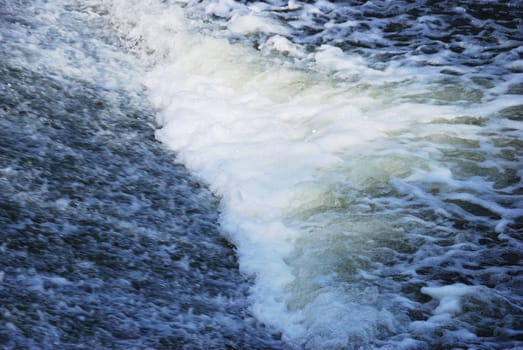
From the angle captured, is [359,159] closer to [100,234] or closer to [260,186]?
[260,186]

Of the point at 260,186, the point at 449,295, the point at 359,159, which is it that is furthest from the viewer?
the point at 359,159

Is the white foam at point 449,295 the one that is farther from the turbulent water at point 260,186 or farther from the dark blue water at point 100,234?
the dark blue water at point 100,234

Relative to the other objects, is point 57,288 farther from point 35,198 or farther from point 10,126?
point 10,126

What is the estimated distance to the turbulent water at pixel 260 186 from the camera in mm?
2955

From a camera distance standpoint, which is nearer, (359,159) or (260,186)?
(260,186)

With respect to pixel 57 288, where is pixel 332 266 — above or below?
below

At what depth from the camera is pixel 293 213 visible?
159 inches

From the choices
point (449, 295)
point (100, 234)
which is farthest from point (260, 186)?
point (449, 295)

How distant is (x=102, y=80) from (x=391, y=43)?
344cm

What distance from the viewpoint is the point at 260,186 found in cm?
437

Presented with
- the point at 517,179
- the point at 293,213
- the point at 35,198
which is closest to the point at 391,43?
the point at 517,179

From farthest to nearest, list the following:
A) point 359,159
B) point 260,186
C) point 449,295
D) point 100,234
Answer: point 359,159 → point 260,186 → point 100,234 → point 449,295

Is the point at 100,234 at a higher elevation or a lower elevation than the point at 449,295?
higher

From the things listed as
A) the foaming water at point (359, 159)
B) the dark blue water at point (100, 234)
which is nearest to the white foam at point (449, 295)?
the foaming water at point (359, 159)
